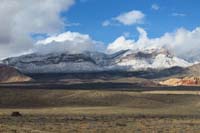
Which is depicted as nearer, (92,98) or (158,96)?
(92,98)

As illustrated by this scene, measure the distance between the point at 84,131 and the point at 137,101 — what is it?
287 feet

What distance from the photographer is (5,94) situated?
139m

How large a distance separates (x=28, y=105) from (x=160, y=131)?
80494 mm

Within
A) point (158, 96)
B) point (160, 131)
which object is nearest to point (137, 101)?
point (158, 96)

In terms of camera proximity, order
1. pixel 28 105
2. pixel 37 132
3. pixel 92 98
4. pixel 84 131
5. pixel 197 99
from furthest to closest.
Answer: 1. pixel 197 99
2. pixel 92 98
3. pixel 28 105
4. pixel 84 131
5. pixel 37 132

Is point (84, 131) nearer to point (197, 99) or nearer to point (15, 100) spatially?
point (15, 100)

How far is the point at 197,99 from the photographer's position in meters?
149

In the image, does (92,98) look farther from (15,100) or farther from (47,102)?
(15,100)

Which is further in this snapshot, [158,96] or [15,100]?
[158,96]

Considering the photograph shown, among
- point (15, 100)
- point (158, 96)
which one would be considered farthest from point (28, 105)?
point (158, 96)

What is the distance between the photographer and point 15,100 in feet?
434

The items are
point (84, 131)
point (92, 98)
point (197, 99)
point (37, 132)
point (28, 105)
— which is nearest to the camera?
point (37, 132)

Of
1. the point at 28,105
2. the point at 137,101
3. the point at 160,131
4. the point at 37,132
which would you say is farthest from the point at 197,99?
the point at 37,132

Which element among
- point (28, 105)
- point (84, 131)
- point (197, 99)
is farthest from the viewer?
point (197, 99)
